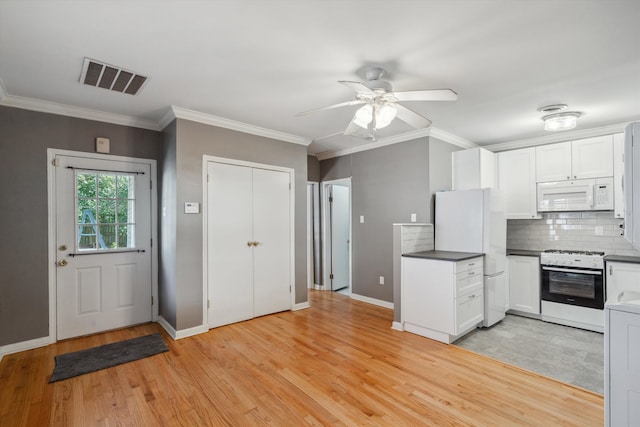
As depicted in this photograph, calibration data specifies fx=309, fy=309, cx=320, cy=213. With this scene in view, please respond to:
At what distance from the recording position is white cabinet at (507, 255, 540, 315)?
13.2 ft

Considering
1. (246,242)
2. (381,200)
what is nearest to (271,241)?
(246,242)

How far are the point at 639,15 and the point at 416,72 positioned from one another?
1275 mm

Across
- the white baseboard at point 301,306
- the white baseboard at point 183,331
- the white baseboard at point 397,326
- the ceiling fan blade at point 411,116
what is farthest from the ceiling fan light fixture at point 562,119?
the white baseboard at point 183,331

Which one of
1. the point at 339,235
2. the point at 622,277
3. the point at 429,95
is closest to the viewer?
the point at 429,95

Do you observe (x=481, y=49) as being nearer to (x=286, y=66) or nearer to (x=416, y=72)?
(x=416, y=72)

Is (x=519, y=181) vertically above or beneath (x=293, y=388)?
above

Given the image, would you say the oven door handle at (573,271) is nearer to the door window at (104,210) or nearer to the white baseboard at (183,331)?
the white baseboard at (183,331)

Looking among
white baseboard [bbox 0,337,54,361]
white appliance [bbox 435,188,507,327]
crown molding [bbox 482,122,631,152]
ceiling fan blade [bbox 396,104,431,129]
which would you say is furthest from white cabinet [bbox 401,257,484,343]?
white baseboard [bbox 0,337,54,361]

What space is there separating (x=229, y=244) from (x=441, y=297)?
2.51 m

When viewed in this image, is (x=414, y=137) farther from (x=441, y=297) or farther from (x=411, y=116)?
(x=441, y=297)

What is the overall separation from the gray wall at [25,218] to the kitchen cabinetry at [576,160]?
19.1ft

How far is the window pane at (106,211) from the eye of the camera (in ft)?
11.6

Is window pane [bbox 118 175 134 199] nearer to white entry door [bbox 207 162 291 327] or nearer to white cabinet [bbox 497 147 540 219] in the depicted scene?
white entry door [bbox 207 162 291 327]

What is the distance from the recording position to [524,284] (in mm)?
4125
